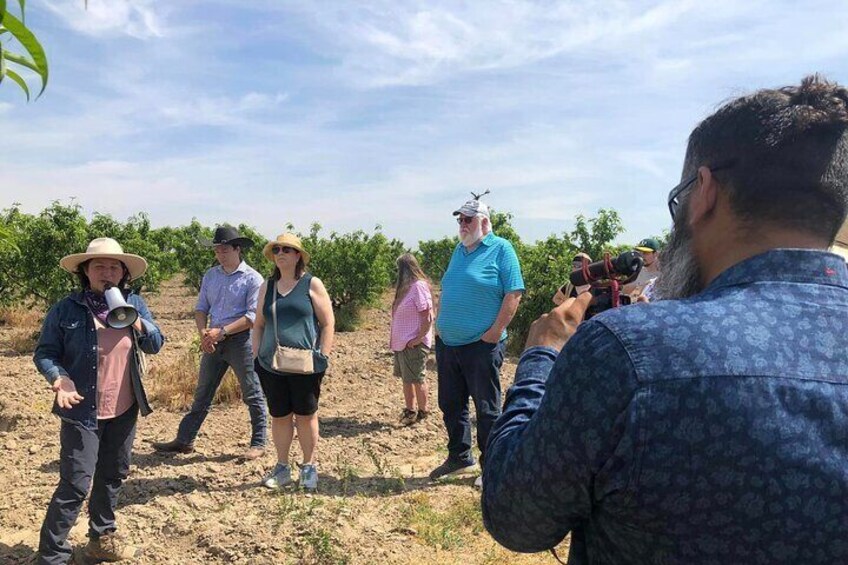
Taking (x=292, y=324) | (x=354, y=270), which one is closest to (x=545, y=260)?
(x=354, y=270)

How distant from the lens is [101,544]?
3.47 meters

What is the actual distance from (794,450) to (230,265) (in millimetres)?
4926

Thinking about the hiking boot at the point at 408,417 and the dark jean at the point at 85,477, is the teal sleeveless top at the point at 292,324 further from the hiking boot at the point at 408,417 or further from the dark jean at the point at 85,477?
the hiking boot at the point at 408,417

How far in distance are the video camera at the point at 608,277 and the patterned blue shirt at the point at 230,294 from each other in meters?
3.91

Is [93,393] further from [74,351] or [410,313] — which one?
[410,313]

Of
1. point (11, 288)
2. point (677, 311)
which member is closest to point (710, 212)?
point (677, 311)

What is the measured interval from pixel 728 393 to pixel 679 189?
16.9 inches

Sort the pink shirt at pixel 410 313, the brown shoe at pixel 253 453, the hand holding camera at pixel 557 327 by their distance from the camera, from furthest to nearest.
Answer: the pink shirt at pixel 410 313
the brown shoe at pixel 253 453
the hand holding camera at pixel 557 327

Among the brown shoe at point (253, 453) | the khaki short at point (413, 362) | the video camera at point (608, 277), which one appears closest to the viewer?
the video camera at point (608, 277)

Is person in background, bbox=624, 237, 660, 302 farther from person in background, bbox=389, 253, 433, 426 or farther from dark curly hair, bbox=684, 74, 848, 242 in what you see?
person in background, bbox=389, 253, 433, 426

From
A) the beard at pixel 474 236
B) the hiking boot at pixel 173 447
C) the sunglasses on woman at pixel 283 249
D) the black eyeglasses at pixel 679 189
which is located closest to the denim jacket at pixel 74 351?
the sunglasses on woman at pixel 283 249

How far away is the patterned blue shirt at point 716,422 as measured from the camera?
0.98m

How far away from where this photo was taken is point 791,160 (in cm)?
109

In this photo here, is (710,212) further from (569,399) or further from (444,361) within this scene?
(444,361)
